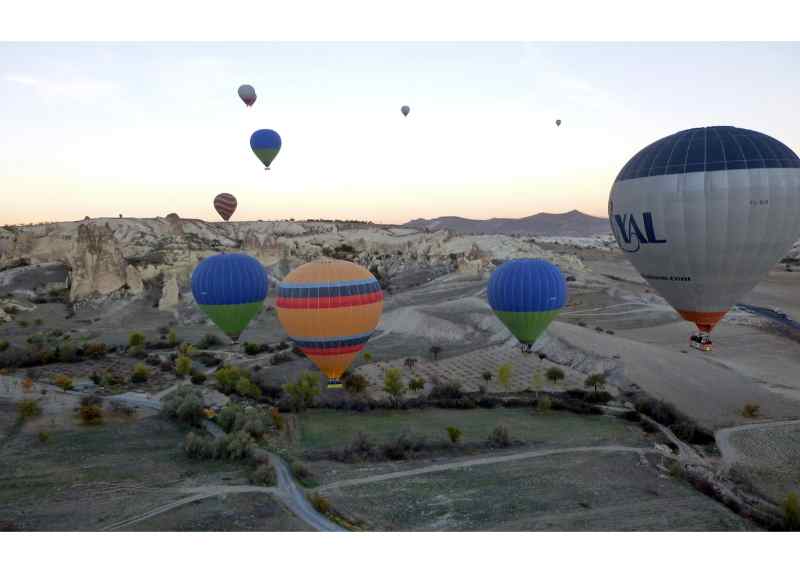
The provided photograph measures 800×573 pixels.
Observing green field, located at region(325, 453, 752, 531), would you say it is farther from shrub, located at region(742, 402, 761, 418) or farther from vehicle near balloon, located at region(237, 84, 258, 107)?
vehicle near balloon, located at region(237, 84, 258, 107)

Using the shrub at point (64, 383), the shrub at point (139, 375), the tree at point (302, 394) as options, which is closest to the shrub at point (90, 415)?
the shrub at point (64, 383)

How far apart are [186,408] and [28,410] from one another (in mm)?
6335

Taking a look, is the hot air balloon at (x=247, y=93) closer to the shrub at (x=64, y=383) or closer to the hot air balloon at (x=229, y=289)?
the hot air balloon at (x=229, y=289)

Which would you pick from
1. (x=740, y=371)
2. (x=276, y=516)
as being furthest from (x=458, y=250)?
(x=276, y=516)

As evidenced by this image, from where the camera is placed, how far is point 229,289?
27.8 meters

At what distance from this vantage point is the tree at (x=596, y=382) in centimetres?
2584

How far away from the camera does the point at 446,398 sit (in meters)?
25.0

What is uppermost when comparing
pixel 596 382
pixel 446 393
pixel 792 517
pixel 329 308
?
pixel 329 308

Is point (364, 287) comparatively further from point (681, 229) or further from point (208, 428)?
point (681, 229)

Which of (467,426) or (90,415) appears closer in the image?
(90,415)

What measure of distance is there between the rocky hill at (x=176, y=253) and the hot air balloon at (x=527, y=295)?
1317 inches

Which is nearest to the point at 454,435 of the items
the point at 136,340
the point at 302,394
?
the point at 302,394

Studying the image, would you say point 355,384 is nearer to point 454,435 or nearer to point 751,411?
point 454,435

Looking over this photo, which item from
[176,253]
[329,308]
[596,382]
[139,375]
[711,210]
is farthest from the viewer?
[176,253]
